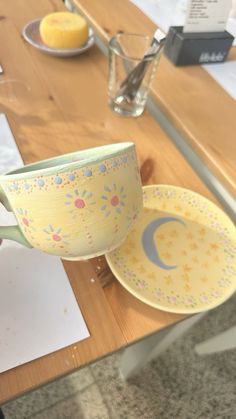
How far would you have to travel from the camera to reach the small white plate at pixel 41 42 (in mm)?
707

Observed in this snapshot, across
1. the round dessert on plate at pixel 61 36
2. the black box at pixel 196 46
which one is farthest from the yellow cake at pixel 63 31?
the black box at pixel 196 46

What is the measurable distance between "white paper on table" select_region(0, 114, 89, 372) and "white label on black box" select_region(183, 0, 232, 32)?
20.8 inches

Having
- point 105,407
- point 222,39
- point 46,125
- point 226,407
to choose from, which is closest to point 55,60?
point 46,125

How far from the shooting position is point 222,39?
713 mm

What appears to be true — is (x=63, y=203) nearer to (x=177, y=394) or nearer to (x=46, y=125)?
(x=46, y=125)

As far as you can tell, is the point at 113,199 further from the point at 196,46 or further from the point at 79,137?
the point at 196,46

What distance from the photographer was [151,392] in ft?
3.11

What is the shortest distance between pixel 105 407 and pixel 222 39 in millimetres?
898

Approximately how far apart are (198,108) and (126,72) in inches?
5.7

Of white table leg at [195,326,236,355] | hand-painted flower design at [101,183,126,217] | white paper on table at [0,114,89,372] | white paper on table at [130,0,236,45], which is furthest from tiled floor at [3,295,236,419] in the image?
white paper on table at [130,0,236,45]

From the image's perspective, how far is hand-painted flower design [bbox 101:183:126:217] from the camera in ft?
1.11

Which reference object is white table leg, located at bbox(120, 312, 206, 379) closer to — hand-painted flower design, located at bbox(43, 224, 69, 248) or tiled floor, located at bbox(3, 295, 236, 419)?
tiled floor, located at bbox(3, 295, 236, 419)

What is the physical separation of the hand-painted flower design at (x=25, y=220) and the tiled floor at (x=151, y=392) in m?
0.70

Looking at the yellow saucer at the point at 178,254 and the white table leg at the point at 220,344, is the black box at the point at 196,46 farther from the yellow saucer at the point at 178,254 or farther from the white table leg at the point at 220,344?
the white table leg at the point at 220,344
